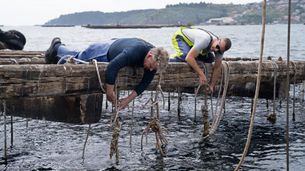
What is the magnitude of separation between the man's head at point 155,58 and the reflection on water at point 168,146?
2453 millimetres

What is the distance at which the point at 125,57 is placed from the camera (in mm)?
9094

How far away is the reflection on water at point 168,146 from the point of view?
11023mm

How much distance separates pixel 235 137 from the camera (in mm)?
13961

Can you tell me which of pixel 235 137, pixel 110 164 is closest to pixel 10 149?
pixel 110 164

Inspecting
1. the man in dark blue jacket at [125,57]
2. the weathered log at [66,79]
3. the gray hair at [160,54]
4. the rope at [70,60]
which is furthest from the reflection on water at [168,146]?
the gray hair at [160,54]

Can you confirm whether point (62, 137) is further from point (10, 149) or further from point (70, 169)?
point (70, 169)

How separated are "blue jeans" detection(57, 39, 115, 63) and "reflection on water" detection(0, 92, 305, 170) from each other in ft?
7.38

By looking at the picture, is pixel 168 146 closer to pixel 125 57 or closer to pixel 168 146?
pixel 168 146

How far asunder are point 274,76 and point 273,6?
182356 mm

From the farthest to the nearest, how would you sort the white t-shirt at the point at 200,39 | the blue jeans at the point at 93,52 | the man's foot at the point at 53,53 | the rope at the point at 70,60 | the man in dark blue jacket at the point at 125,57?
the white t-shirt at the point at 200,39 < the man's foot at the point at 53,53 < the blue jeans at the point at 93,52 < the rope at the point at 70,60 < the man in dark blue jacket at the point at 125,57

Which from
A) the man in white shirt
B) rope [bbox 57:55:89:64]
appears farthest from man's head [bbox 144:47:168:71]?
the man in white shirt

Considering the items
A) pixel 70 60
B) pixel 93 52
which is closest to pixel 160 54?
pixel 93 52

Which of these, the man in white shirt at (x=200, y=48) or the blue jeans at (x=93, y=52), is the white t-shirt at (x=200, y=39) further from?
the blue jeans at (x=93, y=52)

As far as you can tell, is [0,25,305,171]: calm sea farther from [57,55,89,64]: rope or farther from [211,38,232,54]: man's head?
[211,38,232,54]: man's head
